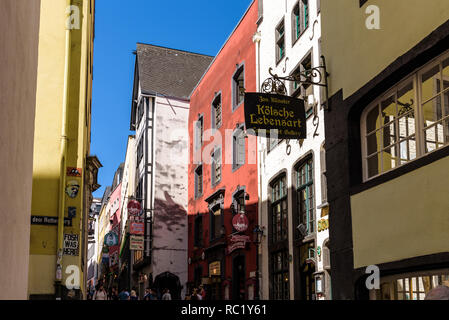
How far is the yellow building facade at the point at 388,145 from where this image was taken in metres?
8.30

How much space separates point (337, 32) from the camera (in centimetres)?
1153

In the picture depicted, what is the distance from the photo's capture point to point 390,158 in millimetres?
9594

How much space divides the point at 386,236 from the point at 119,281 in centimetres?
4489

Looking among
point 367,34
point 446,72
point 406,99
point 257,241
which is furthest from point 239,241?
point 446,72

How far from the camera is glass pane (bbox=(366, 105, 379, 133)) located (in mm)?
10258

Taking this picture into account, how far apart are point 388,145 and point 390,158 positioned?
23 cm

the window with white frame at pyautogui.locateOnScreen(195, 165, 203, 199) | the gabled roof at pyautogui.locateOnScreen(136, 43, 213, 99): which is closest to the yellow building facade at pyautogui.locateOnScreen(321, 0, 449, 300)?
the window with white frame at pyautogui.locateOnScreen(195, 165, 203, 199)

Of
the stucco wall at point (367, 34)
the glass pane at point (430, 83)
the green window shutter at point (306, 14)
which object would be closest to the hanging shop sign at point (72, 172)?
the green window shutter at point (306, 14)

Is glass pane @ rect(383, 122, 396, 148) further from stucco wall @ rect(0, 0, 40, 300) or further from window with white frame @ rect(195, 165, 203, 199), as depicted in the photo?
window with white frame @ rect(195, 165, 203, 199)

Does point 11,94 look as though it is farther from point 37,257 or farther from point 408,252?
point 37,257

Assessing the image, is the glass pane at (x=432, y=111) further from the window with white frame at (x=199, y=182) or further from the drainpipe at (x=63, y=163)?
the window with white frame at (x=199, y=182)

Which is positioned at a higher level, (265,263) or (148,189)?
(148,189)

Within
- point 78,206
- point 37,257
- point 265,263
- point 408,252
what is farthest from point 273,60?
point 408,252

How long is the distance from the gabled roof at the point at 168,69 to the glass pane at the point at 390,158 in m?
31.5
